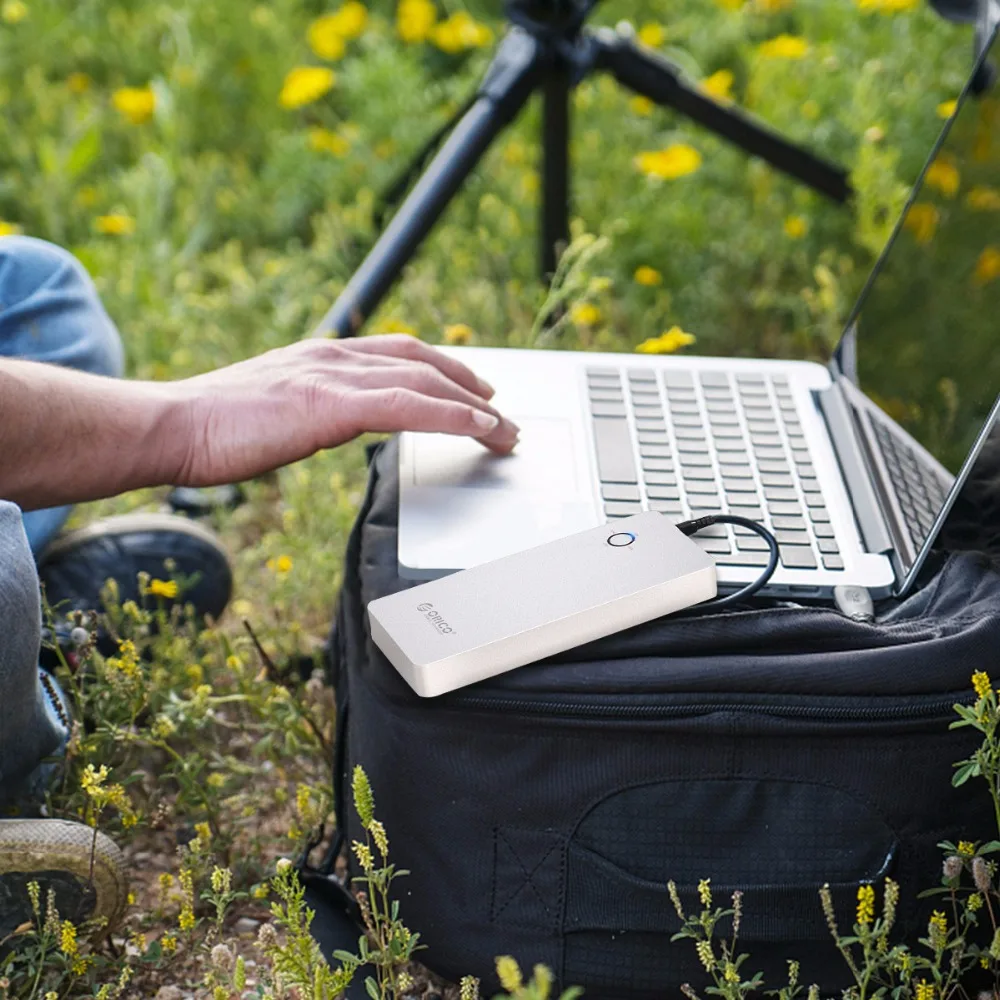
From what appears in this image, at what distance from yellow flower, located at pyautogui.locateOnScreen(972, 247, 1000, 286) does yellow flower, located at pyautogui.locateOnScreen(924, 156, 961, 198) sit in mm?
107

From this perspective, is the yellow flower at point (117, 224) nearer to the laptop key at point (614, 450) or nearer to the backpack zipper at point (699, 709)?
the laptop key at point (614, 450)

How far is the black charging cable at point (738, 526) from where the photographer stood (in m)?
1.07

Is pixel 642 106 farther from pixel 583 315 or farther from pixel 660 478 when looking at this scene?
pixel 660 478

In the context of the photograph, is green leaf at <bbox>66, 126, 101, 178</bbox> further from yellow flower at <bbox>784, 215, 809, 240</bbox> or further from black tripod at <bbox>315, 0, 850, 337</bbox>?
yellow flower at <bbox>784, 215, 809, 240</bbox>

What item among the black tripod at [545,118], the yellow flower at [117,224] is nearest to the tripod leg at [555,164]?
the black tripod at [545,118]

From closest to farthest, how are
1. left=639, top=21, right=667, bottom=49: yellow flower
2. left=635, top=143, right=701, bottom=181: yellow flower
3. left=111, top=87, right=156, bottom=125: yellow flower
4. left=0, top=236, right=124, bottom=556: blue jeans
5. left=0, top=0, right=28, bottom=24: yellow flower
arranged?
left=0, top=236, right=124, bottom=556: blue jeans, left=635, top=143, right=701, bottom=181: yellow flower, left=639, top=21, right=667, bottom=49: yellow flower, left=111, top=87, right=156, bottom=125: yellow flower, left=0, top=0, right=28, bottom=24: yellow flower

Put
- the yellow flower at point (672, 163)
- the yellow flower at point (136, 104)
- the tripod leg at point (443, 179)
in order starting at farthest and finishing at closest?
the yellow flower at point (136, 104)
the yellow flower at point (672, 163)
the tripod leg at point (443, 179)

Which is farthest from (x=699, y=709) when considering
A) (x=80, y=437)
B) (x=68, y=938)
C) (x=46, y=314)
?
(x=46, y=314)

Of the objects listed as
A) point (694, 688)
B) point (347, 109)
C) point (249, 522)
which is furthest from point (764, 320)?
point (694, 688)

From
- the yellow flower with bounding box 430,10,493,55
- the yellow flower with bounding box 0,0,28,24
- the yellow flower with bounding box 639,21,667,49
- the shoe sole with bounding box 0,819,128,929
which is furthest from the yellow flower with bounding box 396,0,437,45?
the shoe sole with bounding box 0,819,128,929

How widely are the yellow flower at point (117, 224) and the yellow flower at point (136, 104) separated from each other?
294mm

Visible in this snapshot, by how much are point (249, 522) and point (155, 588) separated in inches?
21.7

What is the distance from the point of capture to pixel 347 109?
275 centimetres

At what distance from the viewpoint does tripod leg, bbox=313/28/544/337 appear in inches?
67.7
